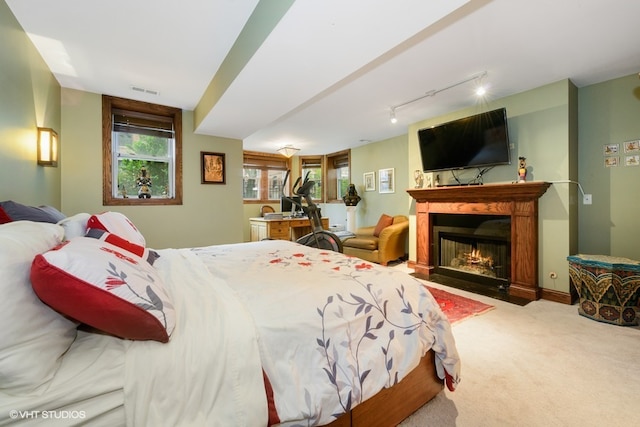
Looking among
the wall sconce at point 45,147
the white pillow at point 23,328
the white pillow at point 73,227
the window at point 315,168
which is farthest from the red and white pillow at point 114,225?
the window at point 315,168

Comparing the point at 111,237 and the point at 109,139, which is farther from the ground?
the point at 109,139

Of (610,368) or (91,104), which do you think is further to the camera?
(91,104)

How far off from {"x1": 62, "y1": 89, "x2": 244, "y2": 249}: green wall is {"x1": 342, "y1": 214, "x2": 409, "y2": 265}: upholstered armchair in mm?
2064

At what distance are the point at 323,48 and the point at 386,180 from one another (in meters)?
3.93

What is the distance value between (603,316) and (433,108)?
287 centimetres

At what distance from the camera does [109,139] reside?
10.8 feet

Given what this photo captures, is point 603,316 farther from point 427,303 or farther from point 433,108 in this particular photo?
point 433,108

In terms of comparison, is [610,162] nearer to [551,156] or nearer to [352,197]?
[551,156]

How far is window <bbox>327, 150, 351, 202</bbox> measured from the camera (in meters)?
6.66

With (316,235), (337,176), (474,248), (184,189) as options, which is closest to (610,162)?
(474,248)

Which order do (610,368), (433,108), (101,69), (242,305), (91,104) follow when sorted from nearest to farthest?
(242,305) → (610,368) → (101,69) → (91,104) → (433,108)

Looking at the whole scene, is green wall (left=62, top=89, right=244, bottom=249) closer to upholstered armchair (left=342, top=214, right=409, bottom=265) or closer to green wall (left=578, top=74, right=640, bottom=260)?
upholstered armchair (left=342, top=214, right=409, bottom=265)

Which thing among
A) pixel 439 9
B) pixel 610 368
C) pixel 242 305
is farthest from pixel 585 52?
pixel 242 305

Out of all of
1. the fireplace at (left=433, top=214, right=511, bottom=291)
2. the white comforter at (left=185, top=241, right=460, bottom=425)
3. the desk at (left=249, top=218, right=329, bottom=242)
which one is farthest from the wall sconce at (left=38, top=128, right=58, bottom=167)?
the fireplace at (left=433, top=214, right=511, bottom=291)
